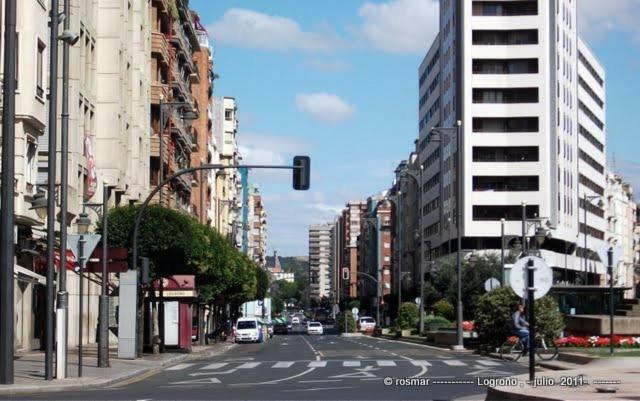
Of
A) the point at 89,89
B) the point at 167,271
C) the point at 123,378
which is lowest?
the point at 123,378

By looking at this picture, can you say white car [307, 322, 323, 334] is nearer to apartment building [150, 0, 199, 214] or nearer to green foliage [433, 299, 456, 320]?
apartment building [150, 0, 199, 214]

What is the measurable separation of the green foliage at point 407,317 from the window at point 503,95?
76.1 ft

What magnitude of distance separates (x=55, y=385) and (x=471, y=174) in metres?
79.1

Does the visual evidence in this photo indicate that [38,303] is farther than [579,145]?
No

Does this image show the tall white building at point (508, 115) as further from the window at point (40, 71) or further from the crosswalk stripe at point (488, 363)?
the window at point (40, 71)

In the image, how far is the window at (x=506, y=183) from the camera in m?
101

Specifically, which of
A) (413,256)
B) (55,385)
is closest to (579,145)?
(413,256)

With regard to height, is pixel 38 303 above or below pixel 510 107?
below

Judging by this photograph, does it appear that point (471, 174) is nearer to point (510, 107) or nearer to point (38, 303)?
point (510, 107)

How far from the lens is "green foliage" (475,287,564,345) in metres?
38.4

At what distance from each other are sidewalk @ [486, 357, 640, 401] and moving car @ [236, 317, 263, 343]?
2135 inches

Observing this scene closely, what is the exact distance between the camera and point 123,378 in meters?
28.3

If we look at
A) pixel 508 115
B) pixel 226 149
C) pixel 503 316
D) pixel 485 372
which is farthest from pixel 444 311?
pixel 226 149

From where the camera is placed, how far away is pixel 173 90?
8106 centimetres
